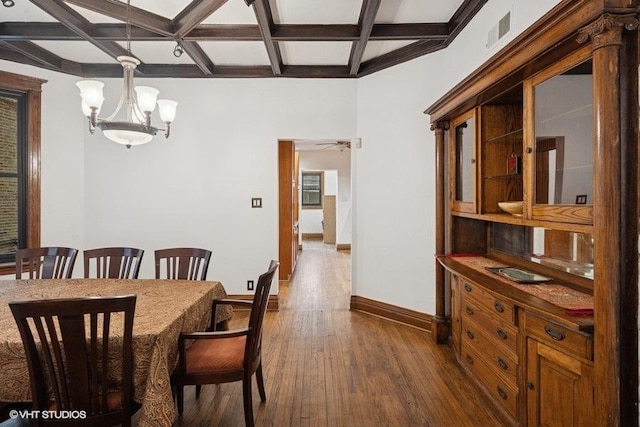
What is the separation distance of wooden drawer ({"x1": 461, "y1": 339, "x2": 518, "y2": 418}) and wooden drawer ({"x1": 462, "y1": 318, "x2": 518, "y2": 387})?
4cm

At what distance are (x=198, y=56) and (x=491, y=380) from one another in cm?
387

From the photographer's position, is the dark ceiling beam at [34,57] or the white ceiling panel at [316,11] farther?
the dark ceiling beam at [34,57]

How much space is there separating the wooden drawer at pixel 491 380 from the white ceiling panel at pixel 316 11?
2.78 meters

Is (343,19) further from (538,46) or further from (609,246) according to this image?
(609,246)

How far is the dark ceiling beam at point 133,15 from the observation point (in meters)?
2.69

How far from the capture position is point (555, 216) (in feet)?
5.72

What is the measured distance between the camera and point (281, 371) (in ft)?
9.32

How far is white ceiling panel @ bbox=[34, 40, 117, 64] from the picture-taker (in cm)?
368

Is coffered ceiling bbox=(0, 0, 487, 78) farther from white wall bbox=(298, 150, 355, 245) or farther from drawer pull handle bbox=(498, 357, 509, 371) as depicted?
white wall bbox=(298, 150, 355, 245)

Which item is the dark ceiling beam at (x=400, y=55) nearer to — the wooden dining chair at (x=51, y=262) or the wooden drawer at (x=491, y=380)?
the wooden drawer at (x=491, y=380)

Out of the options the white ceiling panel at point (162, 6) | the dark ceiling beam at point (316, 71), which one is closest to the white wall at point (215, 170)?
the dark ceiling beam at point (316, 71)

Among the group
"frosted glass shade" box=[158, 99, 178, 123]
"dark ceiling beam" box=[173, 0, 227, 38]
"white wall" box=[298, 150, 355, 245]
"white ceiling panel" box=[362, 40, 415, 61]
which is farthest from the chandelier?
"white wall" box=[298, 150, 355, 245]

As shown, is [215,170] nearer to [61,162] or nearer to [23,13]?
[61,162]

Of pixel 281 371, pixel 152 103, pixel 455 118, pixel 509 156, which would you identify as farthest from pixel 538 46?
pixel 281 371
